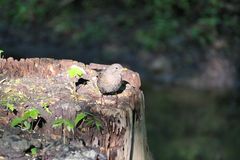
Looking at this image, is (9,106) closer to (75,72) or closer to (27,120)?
(27,120)

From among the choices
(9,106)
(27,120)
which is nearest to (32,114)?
(27,120)

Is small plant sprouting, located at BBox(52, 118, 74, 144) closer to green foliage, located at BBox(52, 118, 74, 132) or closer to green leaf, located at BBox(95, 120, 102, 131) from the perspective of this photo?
green foliage, located at BBox(52, 118, 74, 132)

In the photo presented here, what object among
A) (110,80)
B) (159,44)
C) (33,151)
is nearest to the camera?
(33,151)

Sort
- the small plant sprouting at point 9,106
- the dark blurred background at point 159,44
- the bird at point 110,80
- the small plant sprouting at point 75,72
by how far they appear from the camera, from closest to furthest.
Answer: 1. the small plant sprouting at point 9,106
2. the bird at point 110,80
3. the small plant sprouting at point 75,72
4. the dark blurred background at point 159,44

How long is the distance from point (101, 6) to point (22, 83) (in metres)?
8.53

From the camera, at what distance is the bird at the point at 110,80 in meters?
3.41

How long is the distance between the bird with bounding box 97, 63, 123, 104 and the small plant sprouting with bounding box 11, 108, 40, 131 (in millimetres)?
472

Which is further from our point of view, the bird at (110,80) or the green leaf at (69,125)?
the bird at (110,80)

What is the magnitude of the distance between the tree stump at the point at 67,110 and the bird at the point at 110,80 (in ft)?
0.15

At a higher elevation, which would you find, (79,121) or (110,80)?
(110,80)

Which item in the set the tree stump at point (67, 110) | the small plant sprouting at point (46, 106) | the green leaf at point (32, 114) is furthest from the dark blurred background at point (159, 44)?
the green leaf at point (32, 114)

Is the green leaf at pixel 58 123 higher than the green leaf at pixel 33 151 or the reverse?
higher

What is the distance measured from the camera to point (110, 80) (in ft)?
11.4

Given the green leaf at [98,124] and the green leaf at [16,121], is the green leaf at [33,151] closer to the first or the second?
the green leaf at [16,121]
